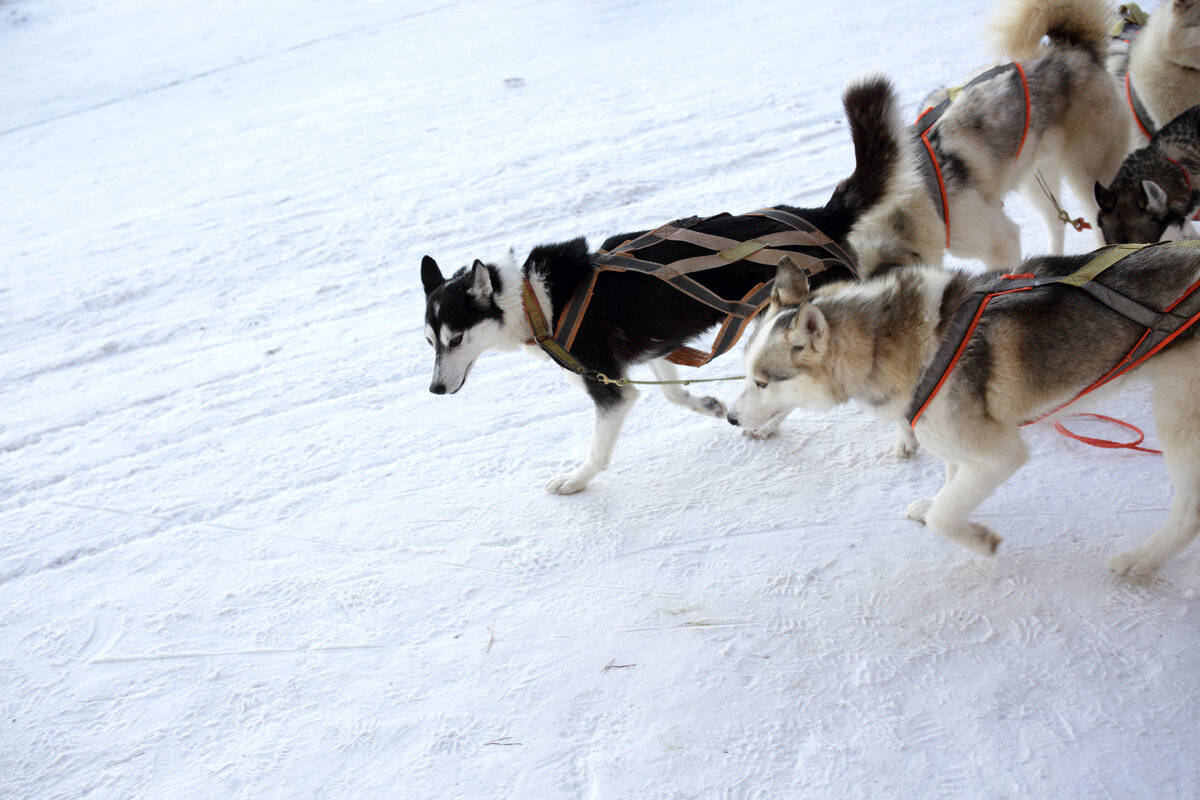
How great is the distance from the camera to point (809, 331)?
2.41 meters

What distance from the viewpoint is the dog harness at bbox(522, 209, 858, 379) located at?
310 cm

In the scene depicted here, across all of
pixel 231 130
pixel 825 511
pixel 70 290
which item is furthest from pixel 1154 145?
pixel 231 130

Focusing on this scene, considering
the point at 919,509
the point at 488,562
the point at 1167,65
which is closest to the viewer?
the point at 919,509

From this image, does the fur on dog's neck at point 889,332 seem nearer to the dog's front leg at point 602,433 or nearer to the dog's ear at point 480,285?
the dog's front leg at point 602,433

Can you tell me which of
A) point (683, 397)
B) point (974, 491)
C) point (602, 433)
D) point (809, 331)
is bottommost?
point (683, 397)

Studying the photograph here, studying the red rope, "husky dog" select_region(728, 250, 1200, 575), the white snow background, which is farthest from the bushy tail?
the red rope

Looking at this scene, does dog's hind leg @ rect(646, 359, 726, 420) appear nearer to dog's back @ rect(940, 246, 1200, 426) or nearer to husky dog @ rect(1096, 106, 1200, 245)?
dog's back @ rect(940, 246, 1200, 426)

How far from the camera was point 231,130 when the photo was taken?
8289 mm

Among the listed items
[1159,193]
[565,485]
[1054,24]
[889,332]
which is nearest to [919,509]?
[889,332]

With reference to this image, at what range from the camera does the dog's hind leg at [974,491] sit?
2375mm

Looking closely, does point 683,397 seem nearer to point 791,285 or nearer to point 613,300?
point 613,300

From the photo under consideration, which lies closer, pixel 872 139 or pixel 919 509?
pixel 919 509

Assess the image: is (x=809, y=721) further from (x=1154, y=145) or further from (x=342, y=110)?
(x=342, y=110)

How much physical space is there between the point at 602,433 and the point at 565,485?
0.28m
